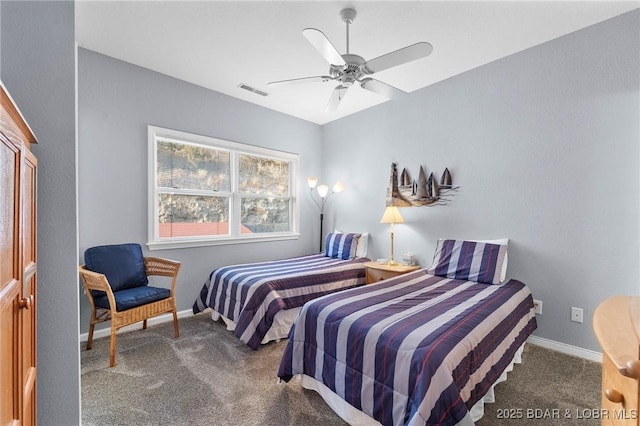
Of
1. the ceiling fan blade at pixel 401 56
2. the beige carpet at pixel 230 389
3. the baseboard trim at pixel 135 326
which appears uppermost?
the ceiling fan blade at pixel 401 56

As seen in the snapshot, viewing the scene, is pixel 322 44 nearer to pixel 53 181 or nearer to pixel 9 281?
pixel 53 181

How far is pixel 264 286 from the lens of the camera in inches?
109

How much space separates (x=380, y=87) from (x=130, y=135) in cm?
264

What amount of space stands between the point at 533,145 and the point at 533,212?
25.5 inches

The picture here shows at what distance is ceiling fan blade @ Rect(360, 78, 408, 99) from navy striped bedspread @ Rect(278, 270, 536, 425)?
1695 mm

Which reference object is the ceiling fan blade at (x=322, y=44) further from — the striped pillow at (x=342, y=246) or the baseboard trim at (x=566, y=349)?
the baseboard trim at (x=566, y=349)

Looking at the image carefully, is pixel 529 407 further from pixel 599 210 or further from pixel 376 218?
pixel 376 218

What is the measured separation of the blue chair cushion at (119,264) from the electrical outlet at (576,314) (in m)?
4.02

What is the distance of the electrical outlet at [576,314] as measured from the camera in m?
2.54

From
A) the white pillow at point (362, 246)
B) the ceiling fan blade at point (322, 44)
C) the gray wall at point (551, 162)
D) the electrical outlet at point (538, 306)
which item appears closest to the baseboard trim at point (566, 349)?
the gray wall at point (551, 162)

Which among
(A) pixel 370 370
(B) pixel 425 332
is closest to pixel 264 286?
(A) pixel 370 370

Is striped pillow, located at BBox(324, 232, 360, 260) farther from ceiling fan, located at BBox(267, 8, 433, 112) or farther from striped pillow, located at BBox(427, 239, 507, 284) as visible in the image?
ceiling fan, located at BBox(267, 8, 433, 112)

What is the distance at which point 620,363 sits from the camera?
61 cm

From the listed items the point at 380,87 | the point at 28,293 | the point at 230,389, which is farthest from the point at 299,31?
the point at 230,389
